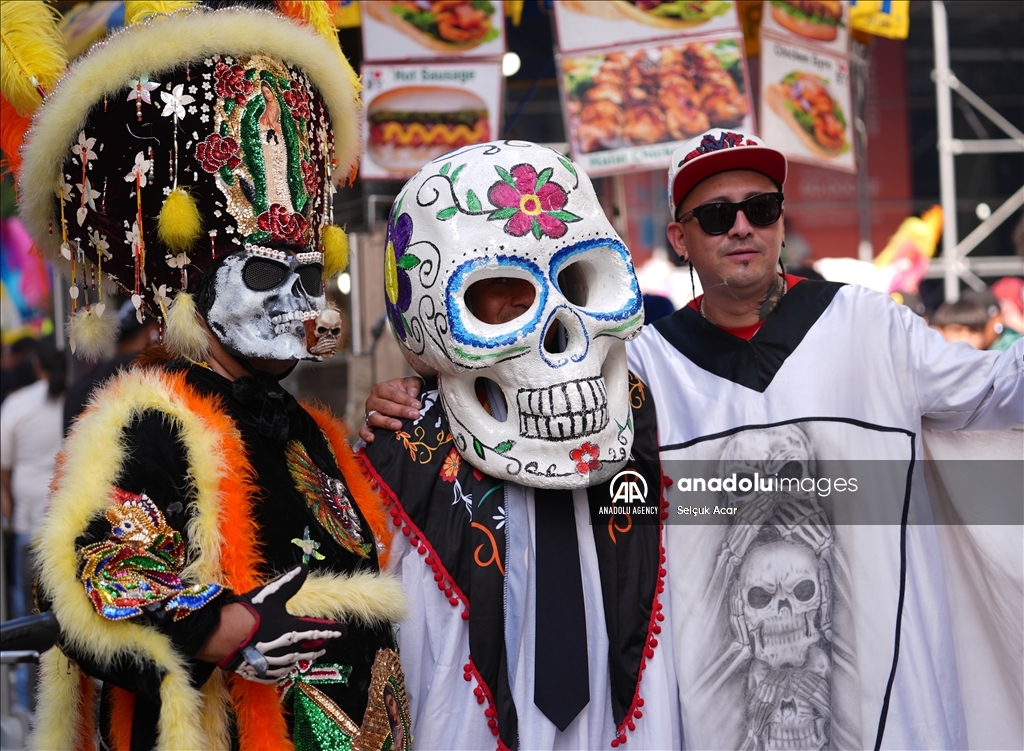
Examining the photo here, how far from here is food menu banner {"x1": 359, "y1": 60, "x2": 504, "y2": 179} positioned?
165 inches

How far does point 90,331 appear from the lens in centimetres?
215

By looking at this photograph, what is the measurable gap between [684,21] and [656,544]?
8.39ft

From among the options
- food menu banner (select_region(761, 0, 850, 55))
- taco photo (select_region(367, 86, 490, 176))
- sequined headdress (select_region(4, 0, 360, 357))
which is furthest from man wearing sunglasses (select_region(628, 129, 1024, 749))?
food menu banner (select_region(761, 0, 850, 55))

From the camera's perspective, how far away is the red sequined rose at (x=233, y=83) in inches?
81.6

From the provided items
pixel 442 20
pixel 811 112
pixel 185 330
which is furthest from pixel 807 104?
pixel 185 330

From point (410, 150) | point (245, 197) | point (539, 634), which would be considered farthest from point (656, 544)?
point (410, 150)

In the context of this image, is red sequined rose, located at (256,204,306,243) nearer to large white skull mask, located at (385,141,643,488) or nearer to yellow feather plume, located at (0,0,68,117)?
large white skull mask, located at (385,141,643,488)

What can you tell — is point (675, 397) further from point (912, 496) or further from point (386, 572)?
point (386, 572)

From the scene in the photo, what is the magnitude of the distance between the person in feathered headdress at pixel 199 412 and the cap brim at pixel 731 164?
920 mm

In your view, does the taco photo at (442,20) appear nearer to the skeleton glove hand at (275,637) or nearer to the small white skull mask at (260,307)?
the small white skull mask at (260,307)

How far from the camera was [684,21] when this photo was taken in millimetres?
4270

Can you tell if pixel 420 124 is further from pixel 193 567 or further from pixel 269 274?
pixel 193 567

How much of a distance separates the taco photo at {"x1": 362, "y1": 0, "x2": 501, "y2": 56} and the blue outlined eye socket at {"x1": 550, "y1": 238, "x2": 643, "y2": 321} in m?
2.06

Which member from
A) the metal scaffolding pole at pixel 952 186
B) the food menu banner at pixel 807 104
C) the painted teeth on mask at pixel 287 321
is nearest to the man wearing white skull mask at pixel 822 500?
the painted teeth on mask at pixel 287 321
